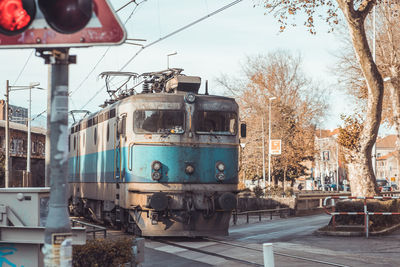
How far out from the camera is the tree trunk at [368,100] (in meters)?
18.3

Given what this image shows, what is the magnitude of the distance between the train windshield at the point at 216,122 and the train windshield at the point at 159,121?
1.52 ft

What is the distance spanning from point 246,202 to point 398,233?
20.9m

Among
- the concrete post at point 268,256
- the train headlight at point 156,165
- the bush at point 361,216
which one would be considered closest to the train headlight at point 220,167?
the train headlight at point 156,165

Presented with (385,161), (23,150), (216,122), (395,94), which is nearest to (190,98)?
(216,122)

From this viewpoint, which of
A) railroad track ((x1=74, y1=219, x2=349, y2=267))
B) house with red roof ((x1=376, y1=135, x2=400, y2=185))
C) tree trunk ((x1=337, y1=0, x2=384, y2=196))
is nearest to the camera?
railroad track ((x1=74, y1=219, x2=349, y2=267))

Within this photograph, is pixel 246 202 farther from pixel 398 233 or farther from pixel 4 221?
pixel 4 221

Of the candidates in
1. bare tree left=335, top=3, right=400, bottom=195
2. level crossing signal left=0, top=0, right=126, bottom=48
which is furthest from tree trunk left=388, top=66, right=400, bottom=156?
level crossing signal left=0, top=0, right=126, bottom=48

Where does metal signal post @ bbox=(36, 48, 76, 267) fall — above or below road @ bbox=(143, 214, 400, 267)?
above

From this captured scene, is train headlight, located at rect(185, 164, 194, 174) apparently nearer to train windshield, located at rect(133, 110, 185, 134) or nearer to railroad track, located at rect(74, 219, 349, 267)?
train windshield, located at rect(133, 110, 185, 134)

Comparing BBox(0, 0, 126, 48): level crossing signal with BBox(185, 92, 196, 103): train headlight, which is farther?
BBox(185, 92, 196, 103): train headlight

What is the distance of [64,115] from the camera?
4.23 m

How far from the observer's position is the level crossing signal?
409cm

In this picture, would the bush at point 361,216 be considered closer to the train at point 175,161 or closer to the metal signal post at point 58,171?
the train at point 175,161

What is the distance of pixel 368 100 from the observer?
19203 mm
